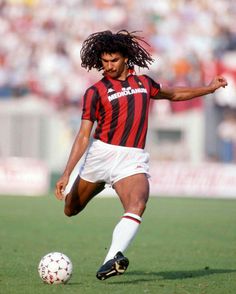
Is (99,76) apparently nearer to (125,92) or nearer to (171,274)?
(171,274)

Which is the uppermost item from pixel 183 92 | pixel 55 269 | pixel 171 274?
pixel 183 92

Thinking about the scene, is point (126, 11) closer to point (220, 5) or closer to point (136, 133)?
point (220, 5)

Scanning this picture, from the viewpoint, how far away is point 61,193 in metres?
7.97

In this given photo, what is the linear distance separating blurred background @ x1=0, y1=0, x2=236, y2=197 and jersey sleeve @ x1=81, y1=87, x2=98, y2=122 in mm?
20541

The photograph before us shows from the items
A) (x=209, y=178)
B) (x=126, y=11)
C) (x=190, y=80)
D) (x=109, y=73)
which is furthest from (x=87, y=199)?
(x=126, y=11)

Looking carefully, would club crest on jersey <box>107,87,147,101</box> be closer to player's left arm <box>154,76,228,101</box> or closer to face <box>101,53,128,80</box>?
face <box>101,53,128,80</box>

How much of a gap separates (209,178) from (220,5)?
951 centimetres

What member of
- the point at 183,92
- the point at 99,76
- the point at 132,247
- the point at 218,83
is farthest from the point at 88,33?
the point at 183,92

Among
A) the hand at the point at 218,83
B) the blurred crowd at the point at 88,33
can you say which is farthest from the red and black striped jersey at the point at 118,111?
the blurred crowd at the point at 88,33

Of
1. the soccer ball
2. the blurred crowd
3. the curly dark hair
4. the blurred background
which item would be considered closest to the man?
the curly dark hair

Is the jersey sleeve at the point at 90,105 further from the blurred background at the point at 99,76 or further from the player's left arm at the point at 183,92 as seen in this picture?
the blurred background at the point at 99,76

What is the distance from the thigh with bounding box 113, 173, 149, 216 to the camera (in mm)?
8227

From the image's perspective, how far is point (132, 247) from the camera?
1272cm

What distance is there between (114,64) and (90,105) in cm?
53
